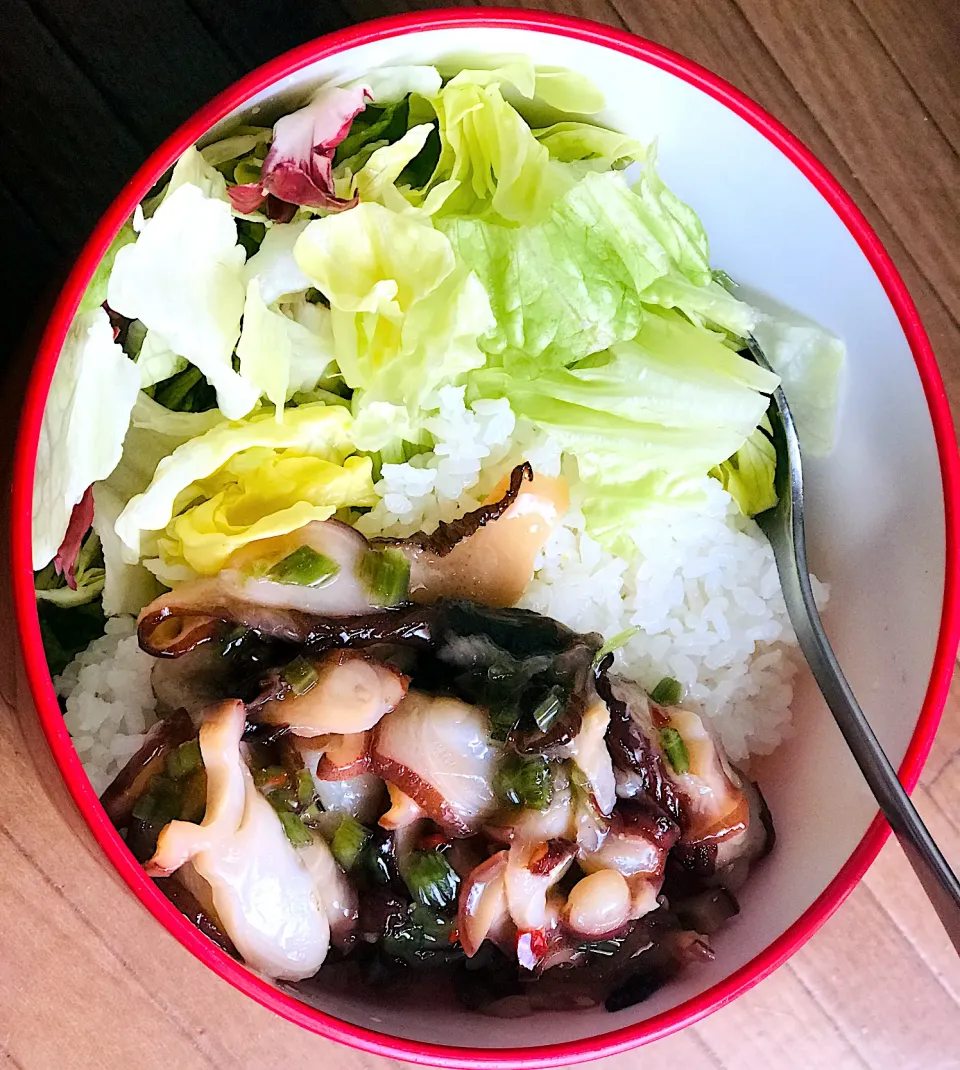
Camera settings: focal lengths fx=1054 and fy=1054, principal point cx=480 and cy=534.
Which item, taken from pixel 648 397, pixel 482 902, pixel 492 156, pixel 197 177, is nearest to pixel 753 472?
pixel 648 397

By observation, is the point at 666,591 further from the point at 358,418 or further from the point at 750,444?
the point at 358,418

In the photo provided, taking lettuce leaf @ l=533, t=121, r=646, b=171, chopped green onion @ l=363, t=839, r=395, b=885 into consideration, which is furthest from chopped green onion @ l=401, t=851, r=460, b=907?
lettuce leaf @ l=533, t=121, r=646, b=171

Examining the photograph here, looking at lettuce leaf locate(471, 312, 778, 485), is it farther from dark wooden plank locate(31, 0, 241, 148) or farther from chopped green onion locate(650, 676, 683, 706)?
dark wooden plank locate(31, 0, 241, 148)

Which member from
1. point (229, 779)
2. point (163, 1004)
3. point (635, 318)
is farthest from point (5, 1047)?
point (635, 318)

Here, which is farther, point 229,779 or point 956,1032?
point 956,1032

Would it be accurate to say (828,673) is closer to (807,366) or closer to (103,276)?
(807,366)

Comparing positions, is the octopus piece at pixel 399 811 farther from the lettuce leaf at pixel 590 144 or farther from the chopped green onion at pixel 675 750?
the lettuce leaf at pixel 590 144
